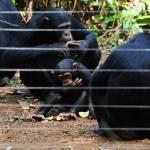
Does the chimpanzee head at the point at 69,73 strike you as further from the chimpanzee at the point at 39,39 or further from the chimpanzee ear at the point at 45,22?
the chimpanzee ear at the point at 45,22

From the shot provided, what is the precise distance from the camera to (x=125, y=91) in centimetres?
446

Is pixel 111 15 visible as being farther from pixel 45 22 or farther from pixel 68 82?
pixel 68 82

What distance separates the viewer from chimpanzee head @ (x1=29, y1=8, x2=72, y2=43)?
5.91m

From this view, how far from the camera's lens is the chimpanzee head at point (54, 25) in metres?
5.91

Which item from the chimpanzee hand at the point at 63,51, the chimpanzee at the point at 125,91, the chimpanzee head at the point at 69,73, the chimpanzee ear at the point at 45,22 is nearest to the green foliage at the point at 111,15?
the chimpanzee ear at the point at 45,22

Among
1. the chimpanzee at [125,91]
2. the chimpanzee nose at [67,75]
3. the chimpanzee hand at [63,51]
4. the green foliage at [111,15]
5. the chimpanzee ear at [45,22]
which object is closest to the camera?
the chimpanzee at [125,91]

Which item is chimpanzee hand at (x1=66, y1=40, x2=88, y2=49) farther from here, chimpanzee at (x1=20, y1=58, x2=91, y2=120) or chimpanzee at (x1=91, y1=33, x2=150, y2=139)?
chimpanzee at (x1=91, y1=33, x2=150, y2=139)

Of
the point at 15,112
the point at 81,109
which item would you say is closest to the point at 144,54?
the point at 81,109

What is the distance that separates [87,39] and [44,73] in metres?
0.62

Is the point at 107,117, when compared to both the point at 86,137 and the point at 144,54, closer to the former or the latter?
the point at 86,137

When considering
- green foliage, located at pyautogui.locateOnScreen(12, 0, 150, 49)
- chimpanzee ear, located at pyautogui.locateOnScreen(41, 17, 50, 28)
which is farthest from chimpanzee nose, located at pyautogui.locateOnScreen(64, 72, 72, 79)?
green foliage, located at pyautogui.locateOnScreen(12, 0, 150, 49)

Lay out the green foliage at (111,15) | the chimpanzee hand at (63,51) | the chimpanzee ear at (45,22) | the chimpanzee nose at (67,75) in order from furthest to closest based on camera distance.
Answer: the green foliage at (111,15) → the chimpanzee ear at (45,22) → the chimpanzee hand at (63,51) → the chimpanzee nose at (67,75)

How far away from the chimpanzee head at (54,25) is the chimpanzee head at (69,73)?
1.89ft

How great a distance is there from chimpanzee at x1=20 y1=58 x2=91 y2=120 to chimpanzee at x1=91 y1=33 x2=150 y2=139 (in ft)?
1.81
